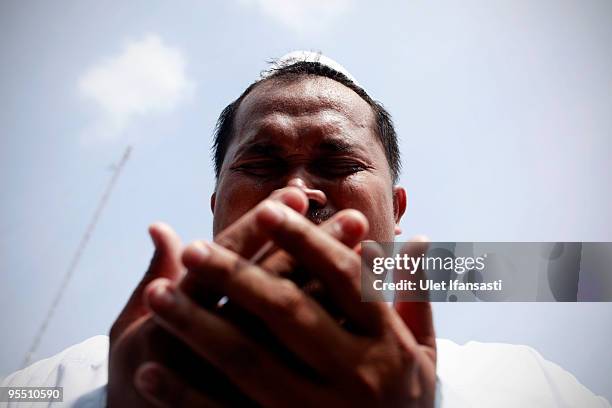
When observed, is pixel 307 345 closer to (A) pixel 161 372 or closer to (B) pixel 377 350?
(B) pixel 377 350

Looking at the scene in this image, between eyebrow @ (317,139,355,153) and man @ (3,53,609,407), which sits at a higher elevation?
eyebrow @ (317,139,355,153)

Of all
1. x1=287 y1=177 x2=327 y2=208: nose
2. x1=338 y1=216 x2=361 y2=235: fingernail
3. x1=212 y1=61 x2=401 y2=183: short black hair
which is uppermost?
x1=212 y1=61 x2=401 y2=183: short black hair

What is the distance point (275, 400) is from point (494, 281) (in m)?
1.06

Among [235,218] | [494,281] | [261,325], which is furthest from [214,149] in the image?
[261,325]

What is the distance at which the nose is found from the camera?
1.64m

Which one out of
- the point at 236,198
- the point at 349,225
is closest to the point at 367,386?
the point at 349,225

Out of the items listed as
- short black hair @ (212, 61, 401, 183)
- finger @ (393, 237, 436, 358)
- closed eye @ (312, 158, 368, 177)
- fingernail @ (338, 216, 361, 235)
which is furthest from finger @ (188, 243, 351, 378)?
short black hair @ (212, 61, 401, 183)

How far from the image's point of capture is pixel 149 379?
2.39 ft

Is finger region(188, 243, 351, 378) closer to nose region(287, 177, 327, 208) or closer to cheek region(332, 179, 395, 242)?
nose region(287, 177, 327, 208)

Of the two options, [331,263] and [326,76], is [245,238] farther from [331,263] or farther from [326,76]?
[326,76]

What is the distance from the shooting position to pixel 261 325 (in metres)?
0.79

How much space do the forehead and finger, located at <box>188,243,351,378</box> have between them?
119 centimetres

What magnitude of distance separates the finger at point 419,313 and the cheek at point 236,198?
3.09ft

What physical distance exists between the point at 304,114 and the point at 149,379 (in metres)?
1.48
